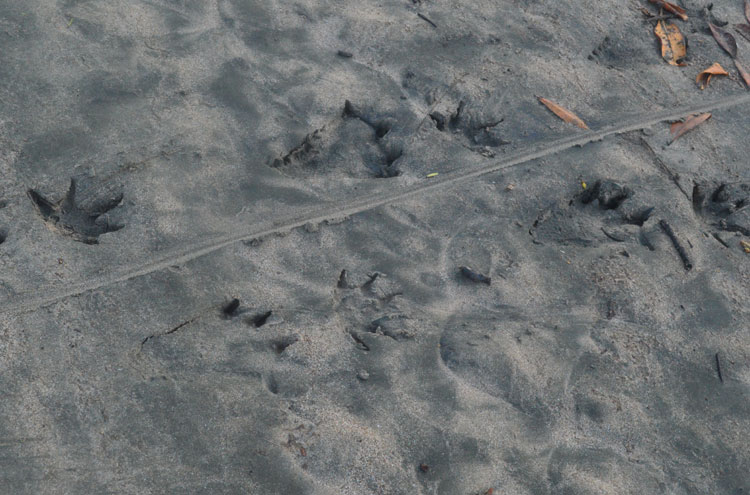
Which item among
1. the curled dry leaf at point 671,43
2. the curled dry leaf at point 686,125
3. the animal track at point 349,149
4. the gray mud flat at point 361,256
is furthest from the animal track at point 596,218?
the curled dry leaf at point 671,43

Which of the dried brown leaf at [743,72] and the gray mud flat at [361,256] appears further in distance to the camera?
the dried brown leaf at [743,72]

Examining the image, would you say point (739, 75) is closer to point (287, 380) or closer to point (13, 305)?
point (287, 380)

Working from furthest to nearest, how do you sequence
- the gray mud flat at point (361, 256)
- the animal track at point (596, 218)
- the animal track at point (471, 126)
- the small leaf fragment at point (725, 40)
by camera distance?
the small leaf fragment at point (725, 40) → the animal track at point (471, 126) → the animal track at point (596, 218) → the gray mud flat at point (361, 256)

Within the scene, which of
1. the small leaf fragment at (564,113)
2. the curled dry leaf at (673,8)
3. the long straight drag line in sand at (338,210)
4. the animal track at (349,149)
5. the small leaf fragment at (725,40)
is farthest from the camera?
the curled dry leaf at (673,8)

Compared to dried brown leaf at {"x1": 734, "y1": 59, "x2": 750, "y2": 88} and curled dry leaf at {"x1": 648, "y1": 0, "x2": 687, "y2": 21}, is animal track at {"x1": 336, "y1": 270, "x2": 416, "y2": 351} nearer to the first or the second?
dried brown leaf at {"x1": 734, "y1": 59, "x2": 750, "y2": 88}

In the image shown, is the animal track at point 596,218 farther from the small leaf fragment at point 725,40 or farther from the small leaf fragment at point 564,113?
the small leaf fragment at point 725,40

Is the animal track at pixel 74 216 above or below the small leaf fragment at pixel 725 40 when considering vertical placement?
below

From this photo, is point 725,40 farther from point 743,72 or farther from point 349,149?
point 349,149
